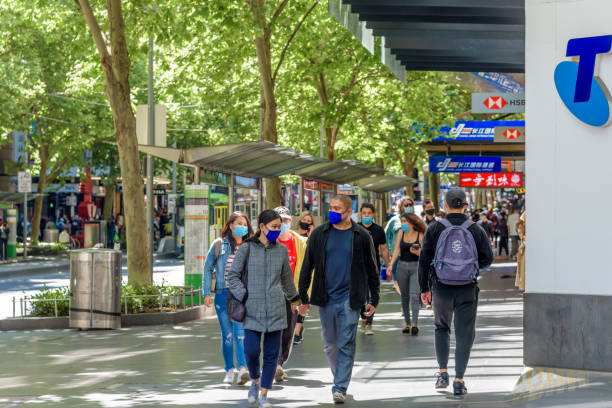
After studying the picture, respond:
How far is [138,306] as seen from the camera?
52.5 feet

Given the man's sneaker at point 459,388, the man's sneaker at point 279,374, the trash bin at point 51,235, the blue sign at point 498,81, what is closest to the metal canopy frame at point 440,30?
the blue sign at point 498,81

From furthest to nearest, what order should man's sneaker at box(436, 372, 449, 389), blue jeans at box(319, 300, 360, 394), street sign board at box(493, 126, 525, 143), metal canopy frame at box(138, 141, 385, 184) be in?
street sign board at box(493, 126, 525, 143)
metal canopy frame at box(138, 141, 385, 184)
man's sneaker at box(436, 372, 449, 389)
blue jeans at box(319, 300, 360, 394)

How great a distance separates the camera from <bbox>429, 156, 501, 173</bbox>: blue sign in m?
29.6

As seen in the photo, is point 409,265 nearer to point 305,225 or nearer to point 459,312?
point 305,225

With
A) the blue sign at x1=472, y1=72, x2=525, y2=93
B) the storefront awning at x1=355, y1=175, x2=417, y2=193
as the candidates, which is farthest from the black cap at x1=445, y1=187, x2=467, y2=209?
the storefront awning at x1=355, y1=175, x2=417, y2=193

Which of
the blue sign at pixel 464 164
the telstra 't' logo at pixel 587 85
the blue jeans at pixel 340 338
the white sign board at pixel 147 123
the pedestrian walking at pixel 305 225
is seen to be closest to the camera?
the blue jeans at pixel 340 338

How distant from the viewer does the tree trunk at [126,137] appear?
55.2 ft

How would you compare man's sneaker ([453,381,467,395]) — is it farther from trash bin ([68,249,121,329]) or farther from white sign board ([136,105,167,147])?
white sign board ([136,105,167,147])

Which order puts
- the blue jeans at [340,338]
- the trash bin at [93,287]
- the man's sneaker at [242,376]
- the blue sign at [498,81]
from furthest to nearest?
1. the blue sign at [498,81]
2. the trash bin at [93,287]
3. the man's sneaker at [242,376]
4. the blue jeans at [340,338]

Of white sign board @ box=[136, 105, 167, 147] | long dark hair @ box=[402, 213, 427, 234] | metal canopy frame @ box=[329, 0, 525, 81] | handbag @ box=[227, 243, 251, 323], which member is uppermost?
metal canopy frame @ box=[329, 0, 525, 81]

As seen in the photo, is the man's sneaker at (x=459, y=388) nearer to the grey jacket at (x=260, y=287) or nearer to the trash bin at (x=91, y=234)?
the grey jacket at (x=260, y=287)

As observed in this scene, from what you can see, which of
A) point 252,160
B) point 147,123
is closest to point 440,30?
point 252,160

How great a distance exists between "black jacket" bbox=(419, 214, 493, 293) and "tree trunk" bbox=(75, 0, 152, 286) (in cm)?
837

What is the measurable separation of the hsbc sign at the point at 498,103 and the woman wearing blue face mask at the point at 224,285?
6.18 m
